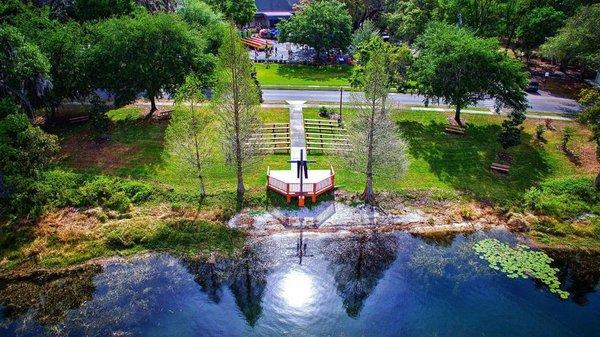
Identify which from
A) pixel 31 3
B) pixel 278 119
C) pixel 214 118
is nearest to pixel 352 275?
pixel 214 118

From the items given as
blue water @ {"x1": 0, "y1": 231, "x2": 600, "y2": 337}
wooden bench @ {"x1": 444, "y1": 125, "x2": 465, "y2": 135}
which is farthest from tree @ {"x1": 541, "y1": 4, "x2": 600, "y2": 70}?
blue water @ {"x1": 0, "y1": 231, "x2": 600, "y2": 337}

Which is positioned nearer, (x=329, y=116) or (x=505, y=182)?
(x=505, y=182)

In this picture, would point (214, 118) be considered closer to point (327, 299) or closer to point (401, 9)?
point (327, 299)

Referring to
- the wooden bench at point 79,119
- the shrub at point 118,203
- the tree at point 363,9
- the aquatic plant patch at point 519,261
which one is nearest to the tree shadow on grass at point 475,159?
the aquatic plant patch at point 519,261

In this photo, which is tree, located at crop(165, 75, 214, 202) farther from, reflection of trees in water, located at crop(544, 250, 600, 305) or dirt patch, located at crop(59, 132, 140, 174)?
reflection of trees in water, located at crop(544, 250, 600, 305)

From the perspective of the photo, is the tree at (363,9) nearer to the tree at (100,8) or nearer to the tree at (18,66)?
the tree at (100,8)

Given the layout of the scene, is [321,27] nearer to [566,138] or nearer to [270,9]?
[270,9]

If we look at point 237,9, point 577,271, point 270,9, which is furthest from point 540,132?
point 270,9
